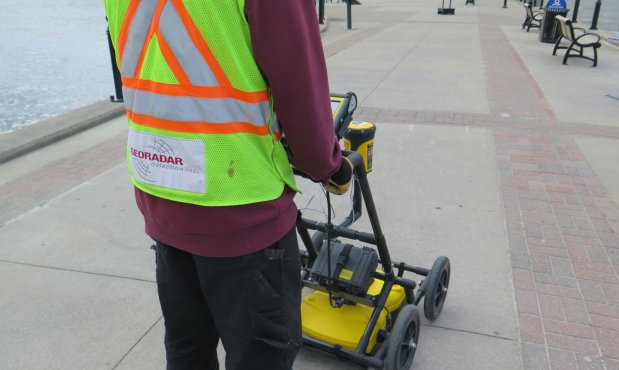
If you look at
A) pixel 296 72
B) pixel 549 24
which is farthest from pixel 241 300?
pixel 549 24

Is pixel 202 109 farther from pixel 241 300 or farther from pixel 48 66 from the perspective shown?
pixel 48 66

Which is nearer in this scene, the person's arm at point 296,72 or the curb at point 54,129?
the person's arm at point 296,72

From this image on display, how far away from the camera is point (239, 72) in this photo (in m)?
1.33

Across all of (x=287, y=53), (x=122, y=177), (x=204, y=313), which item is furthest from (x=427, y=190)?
(x=287, y=53)

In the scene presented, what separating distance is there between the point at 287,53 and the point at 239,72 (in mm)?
131

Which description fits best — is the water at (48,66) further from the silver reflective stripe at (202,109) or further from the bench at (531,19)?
the bench at (531,19)

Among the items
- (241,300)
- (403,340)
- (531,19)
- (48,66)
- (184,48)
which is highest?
(184,48)

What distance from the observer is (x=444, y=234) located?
149 inches

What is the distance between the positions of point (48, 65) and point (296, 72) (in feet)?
32.7

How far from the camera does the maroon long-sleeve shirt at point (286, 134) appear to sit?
4.24 feet

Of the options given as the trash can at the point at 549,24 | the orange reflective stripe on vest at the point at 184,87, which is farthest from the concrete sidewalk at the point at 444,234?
the trash can at the point at 549,24

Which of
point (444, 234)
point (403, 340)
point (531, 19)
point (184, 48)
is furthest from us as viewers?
point (531, 19)

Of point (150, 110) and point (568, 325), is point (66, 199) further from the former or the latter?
point (568, 325)

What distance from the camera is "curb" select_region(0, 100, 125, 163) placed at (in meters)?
5.43
